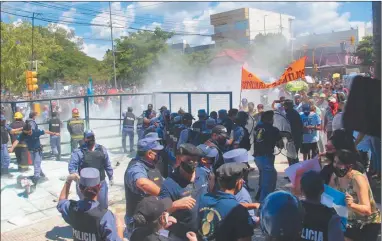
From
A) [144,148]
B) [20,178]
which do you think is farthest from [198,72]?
[144,148]

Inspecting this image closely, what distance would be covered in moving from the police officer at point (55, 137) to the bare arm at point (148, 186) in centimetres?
773

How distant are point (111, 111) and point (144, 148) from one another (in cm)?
1022

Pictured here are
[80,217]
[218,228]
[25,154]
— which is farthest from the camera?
[25,154]

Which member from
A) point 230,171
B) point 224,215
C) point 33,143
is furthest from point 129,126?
point 224,215

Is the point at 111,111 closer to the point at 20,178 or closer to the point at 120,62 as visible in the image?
the point at 20,178

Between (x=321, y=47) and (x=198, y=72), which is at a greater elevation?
(x=321, y=47)

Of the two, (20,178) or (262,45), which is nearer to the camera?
(20,178)

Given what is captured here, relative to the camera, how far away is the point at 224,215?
251 cm

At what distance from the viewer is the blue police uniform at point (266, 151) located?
6.19m

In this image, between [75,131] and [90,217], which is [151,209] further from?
[75,131]

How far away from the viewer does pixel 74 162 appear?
5441 millimetres

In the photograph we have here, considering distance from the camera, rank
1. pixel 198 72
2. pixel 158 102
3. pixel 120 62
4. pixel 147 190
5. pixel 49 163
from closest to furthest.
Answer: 1. pixel 147 190
2. pixel 49 163
3. pixel 158 102
4. pixel 120 62
5. pixel 198 72

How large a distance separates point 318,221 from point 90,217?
1722mm

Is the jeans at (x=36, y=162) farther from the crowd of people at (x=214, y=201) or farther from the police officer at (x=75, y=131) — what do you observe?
the crowd of people at (x=214, y=201)
